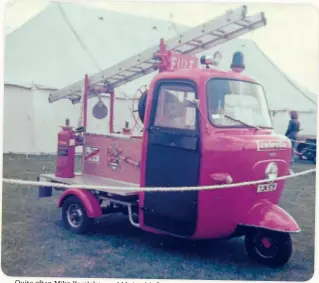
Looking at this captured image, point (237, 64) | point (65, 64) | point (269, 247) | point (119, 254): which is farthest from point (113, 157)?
point (65, 64)

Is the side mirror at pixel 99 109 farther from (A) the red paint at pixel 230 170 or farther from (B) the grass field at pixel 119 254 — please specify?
(A) the red paint at pixel 230 170

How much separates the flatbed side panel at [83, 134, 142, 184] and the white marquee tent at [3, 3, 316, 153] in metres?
2.02

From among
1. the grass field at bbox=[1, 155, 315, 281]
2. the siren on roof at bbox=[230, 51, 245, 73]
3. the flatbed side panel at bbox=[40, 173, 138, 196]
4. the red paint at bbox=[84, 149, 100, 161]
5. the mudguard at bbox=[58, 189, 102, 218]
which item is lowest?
the grass field at bbox=[1, 155, 315, 281]

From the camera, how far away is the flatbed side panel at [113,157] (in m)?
4.17

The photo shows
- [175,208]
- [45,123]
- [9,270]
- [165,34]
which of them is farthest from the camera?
[165,34]

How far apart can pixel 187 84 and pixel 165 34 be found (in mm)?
7156

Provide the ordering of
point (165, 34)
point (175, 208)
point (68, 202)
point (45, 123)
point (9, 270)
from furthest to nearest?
point (165, 34), point (45, 123), point (68, 202), point (175, 208), point (9, 270)

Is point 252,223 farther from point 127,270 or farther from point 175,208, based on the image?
point 127,270

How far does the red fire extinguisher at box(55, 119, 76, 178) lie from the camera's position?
457cm

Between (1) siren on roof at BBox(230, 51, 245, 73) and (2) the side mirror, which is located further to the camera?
(2) the side mirror

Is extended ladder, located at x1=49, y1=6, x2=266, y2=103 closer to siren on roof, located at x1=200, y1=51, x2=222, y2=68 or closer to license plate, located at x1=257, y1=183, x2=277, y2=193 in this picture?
siren on roof, located at x1=200, y1=51, x2=222, y2=68

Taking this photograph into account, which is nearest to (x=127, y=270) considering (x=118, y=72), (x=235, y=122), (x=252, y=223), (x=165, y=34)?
(x=252, y=223)

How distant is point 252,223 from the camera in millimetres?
3389

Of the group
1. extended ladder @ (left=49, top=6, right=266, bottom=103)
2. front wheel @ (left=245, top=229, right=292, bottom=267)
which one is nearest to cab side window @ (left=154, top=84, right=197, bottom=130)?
extended ladder @ (left=49, top=6, right=266, bottom=103)
